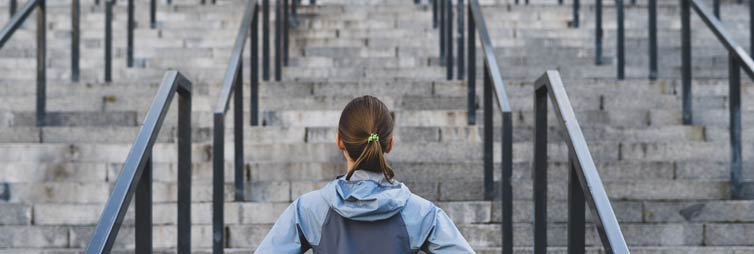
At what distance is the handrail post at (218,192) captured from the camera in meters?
5.12

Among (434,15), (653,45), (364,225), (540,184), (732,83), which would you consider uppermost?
(434,15)

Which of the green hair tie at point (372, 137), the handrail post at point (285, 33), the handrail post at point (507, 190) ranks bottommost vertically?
the handrail post at point (507, 190)

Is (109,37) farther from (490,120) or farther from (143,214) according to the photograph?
(143,214)

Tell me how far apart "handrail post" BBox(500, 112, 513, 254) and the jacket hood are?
2.03 m

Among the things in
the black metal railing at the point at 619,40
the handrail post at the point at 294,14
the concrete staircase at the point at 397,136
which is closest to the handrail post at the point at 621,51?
the black metal railing at the point at 619,40

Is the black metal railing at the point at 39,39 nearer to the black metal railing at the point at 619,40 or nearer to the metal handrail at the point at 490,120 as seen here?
the metal handrail at the point at 490,120

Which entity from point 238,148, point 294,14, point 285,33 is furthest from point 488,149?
point 294,14

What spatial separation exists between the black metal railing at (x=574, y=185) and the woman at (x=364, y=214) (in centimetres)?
54

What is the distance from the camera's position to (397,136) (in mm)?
6469

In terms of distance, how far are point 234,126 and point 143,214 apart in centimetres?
189

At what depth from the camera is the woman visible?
A: 3.12 m

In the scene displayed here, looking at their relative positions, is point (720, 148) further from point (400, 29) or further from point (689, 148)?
point (400, 29)

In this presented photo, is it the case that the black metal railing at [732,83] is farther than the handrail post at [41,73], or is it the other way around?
the handrail post at [41,73]

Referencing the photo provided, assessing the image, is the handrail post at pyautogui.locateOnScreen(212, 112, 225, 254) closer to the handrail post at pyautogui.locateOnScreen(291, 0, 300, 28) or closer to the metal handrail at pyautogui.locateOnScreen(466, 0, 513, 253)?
the metal handrail at pyautogui.locateOnScreen(466, 0, 513, 253)
